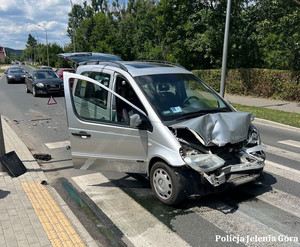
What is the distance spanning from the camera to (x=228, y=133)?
402 cm

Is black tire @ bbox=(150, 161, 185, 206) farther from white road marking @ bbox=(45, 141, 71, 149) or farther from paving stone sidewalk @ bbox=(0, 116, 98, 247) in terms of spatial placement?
white road marking @ bbox=(45, 141, 71, 149)

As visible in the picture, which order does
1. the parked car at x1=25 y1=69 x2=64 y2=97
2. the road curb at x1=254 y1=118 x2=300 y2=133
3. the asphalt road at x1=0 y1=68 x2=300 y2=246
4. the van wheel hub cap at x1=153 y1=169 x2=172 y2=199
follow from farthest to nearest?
the parked car at x1=25 y1=69 x2=64 y2=97, the road curb at x1=254 y1=118 x2=300 y2=133, the van wheel hub cap at x1=153 y1=169 x2=172 y2=199, the asphalt road at x1=0 y1=68 x2=300 y2=246

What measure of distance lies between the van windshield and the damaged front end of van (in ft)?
1.16

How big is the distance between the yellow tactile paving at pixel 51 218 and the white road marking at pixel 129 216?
1.88 ft

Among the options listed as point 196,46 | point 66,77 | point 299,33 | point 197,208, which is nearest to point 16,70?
point 196,46

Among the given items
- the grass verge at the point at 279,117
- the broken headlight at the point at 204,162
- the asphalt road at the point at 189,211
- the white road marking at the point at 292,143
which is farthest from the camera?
the grass verge at the point at 279,117

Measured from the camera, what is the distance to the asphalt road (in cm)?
348

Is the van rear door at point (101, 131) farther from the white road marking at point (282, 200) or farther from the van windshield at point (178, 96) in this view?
the white road marking at point (282, 200)

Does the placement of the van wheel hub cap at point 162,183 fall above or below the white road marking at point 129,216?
above

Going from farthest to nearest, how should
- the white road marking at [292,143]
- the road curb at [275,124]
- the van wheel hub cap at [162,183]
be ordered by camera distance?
1. the road curb at [275,124]
2. the white road marking at [292,143]
3. the van wheel hub cap at [162,183]

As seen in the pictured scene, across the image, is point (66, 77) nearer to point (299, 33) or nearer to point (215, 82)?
point (299, 33)

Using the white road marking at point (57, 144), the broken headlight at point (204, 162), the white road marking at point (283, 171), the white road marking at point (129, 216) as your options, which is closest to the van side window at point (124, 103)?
the broken headlight at point (204, 162)

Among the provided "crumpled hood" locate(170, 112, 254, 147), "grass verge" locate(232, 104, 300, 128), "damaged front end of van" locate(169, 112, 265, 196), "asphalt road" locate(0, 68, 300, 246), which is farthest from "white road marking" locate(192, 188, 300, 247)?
"grass verge" locate(232, 104, 300, 128)

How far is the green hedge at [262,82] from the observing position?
1582 centimetres
